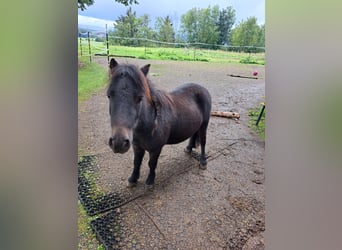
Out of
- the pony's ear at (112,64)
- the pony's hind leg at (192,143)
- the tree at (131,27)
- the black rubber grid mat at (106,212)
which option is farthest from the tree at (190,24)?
the black rubber grid mat at (106,212)

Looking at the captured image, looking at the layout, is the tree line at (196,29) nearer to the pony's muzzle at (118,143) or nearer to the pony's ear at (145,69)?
the pony's ear at (145,69)

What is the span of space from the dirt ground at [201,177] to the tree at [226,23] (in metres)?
0.10

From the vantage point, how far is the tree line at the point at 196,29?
A: 2.39ft

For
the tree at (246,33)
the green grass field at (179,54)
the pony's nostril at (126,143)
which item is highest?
the tree at (246,33)

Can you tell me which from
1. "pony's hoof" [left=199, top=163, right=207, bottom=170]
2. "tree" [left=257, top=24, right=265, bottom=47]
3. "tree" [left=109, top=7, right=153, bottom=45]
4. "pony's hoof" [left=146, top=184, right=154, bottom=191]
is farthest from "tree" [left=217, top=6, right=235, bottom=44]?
"pony's hoof" [left=146, top=184, right=154, bottom=191]

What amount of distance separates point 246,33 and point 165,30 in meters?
0.27

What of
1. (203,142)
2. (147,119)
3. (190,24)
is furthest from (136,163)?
(190,24)

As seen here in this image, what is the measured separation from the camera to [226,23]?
30.3 inches

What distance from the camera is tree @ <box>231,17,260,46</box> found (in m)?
0.70

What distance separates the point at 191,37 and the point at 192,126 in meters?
0.39
